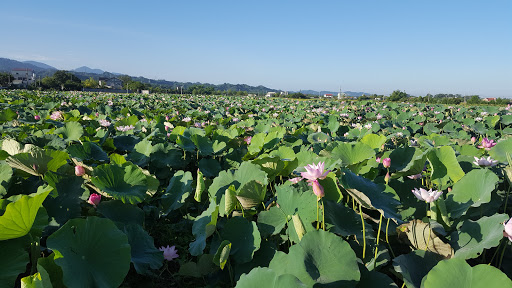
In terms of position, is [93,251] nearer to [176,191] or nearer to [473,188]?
[176,191]

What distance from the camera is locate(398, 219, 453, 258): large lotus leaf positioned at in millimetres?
891

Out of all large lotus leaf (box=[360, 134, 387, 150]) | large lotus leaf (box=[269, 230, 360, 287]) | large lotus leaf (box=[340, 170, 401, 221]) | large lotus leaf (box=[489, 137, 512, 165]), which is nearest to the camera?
large lotus leaf (box=[269, 230, 360, 287])

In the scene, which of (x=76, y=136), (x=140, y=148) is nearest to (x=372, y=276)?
(x=140, y=148)

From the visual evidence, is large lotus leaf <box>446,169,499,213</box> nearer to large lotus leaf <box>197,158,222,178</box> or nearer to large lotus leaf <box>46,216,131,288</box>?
Result: large lotus leaf <box>46,216,131,288</box>

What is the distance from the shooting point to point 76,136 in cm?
239

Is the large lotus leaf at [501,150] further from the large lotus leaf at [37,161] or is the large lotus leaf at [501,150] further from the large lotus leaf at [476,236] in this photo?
the large lotus leaf at [37,161]

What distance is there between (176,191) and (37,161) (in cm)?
67

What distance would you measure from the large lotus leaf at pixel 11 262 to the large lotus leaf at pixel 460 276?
1.04m

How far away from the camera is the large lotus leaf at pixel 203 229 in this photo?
1094 millimetres

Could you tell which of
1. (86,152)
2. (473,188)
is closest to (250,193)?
(473,188)

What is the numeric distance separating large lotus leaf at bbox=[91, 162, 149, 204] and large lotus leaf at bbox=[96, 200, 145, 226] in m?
0.03

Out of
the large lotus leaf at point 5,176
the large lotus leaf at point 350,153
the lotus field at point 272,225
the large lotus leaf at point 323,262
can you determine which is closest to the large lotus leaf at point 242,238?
the lotus field at point 272,225

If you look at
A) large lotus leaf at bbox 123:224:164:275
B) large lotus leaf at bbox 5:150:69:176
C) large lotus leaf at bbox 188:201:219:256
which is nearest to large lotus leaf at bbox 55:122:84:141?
large lotus leaf at bbox 5:150:69:176

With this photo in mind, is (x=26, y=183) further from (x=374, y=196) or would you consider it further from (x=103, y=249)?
(x=374, y=196)
